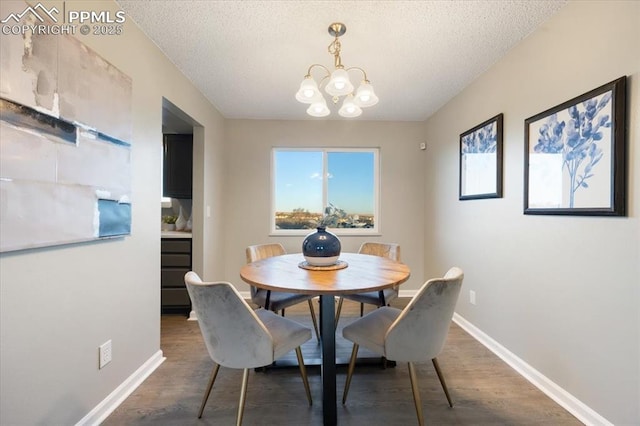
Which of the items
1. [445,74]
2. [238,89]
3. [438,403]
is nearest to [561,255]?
[438,403]

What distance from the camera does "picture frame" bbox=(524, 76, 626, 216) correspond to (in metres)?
1.33

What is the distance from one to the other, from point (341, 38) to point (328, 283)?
1.65 metres

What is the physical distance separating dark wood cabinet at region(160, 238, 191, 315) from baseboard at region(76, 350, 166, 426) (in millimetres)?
924

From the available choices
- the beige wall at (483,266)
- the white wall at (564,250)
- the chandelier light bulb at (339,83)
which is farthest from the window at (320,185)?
the chandelier light bulb at (339,83)

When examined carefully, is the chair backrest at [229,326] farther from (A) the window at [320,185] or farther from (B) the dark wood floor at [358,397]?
(A) the window at [320,185]

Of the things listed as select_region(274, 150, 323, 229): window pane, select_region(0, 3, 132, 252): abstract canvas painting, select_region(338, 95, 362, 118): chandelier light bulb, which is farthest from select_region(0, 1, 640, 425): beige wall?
select_region(338, 95, 362, 118): chandelier light bulb

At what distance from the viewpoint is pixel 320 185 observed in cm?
379

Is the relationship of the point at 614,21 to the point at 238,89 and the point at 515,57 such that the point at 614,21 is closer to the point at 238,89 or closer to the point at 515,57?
the point at 515,57

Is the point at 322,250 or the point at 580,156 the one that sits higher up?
the point at 580,156

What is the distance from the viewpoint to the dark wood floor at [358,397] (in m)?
1.51

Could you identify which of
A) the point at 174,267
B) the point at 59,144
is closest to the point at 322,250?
the point at 59,144

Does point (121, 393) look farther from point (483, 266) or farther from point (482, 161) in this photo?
point (482, 161)

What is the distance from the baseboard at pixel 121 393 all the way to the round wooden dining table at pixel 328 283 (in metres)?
1.00

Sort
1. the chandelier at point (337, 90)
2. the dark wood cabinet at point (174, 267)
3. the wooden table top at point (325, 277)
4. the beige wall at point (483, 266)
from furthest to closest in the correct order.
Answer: the dark wood cabinet at point (174, 267), the chandelier at point (337, 90), the wooden table top at point (325, 277), the beige wall at point (483, 266)
